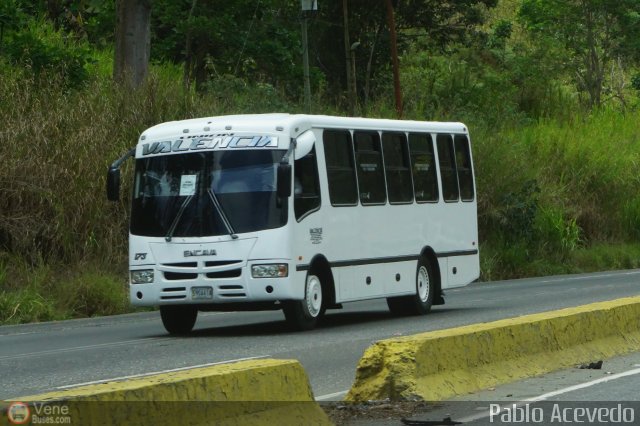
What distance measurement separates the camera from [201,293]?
17.6 m

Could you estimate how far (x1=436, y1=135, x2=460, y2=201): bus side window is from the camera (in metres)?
22.4

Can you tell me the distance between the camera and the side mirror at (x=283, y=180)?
17688 mm

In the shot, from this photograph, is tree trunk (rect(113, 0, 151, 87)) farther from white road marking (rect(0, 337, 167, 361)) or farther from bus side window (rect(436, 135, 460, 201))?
white road marking (rect(0, 337, 167, 361))

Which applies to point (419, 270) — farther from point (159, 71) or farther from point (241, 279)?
point (159, 71)

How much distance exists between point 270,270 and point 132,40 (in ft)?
47.7

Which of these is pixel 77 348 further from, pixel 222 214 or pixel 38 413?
pixel 38 413

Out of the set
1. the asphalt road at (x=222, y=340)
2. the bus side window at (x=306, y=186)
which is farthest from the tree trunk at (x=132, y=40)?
the bus side window at (x=306, y=186)

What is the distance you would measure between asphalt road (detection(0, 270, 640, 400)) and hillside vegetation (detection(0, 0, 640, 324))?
9.29 ft

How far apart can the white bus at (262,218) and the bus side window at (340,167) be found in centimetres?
2

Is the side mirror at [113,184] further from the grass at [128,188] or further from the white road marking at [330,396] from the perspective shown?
the white road marking at [330,396]

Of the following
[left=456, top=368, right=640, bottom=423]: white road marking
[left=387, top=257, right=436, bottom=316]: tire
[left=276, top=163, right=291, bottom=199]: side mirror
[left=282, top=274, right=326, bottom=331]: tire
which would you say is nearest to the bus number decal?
[left=282, top=274, right=326, bottom=331]: tire

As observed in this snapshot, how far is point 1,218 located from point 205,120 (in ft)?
26.6

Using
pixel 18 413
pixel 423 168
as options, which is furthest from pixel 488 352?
pixel 423 168

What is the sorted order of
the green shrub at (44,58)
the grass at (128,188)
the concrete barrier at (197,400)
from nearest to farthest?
1. the concrete barrier at (197,400)
2. the grass at (128,188)
3. the green shrub at (44,58)
